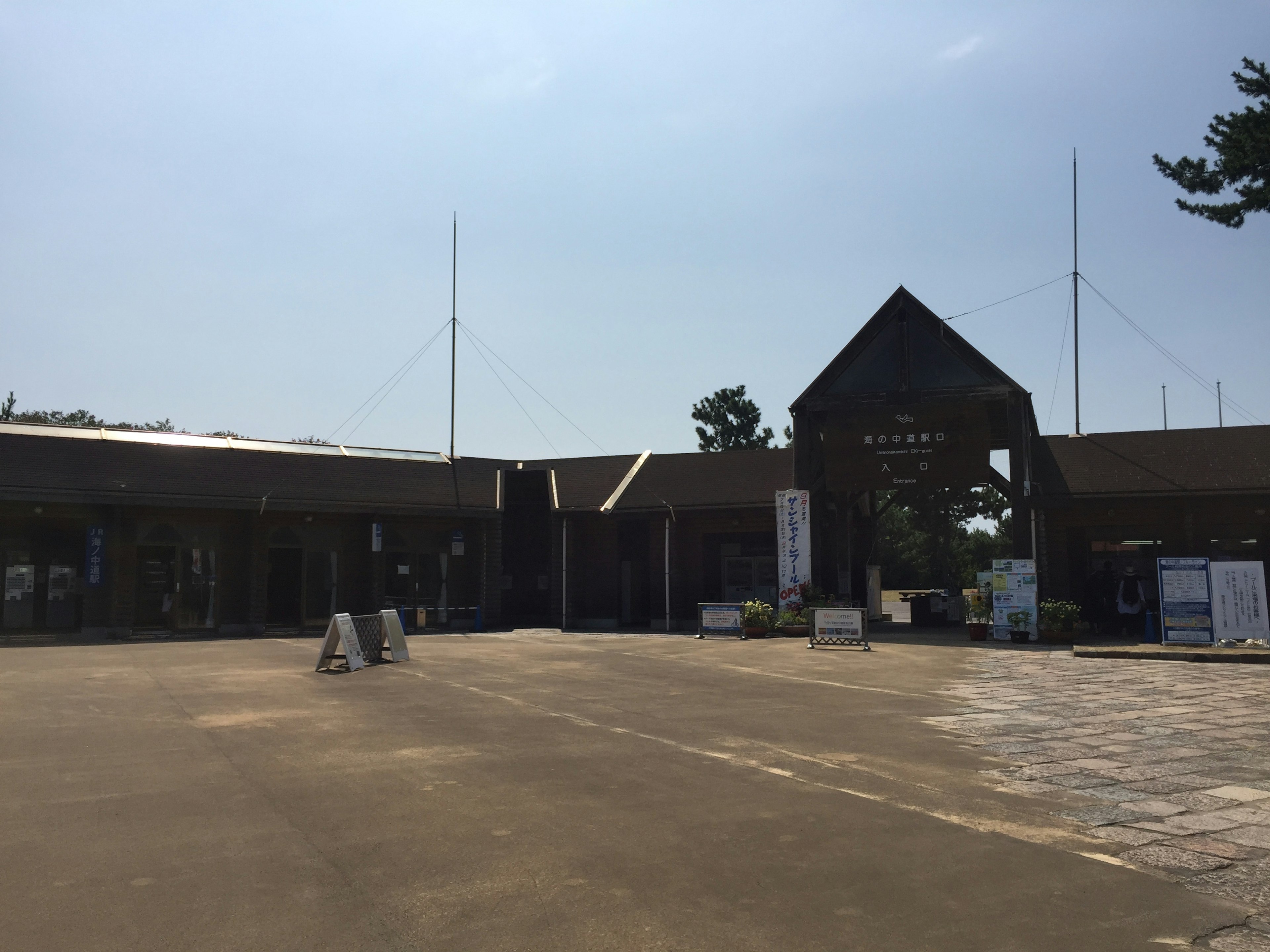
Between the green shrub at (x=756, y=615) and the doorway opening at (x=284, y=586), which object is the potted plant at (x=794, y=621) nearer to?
the green shrub at (x=756, y=615)

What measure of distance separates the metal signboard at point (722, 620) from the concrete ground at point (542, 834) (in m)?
12.3

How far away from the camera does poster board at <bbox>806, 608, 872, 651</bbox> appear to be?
21.0 m

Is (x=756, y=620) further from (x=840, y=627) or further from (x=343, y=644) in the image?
(x=343, y=644)

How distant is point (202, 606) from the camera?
2598cm

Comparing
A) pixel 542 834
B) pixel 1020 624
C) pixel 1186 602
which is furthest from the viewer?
pixel 1020 624

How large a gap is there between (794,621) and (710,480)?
24.7 ft

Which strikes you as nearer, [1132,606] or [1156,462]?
[1132,606]

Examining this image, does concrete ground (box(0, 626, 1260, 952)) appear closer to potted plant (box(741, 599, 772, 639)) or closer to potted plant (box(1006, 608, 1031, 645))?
potted plant (box(1006, 608, 1031, 645))

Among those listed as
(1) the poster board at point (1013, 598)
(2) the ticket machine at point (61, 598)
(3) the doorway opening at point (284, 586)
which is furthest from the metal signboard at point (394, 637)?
(1) the poster board at point (1013, 598)

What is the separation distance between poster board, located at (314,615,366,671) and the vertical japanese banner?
1252 cm

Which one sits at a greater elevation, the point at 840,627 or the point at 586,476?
the point at 586,476

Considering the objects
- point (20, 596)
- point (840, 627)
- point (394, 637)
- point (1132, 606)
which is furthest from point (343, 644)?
point (1132, 606)

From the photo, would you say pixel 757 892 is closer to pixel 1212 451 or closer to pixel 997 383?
pixel 997 383

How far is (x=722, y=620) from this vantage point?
24844 millimetres
